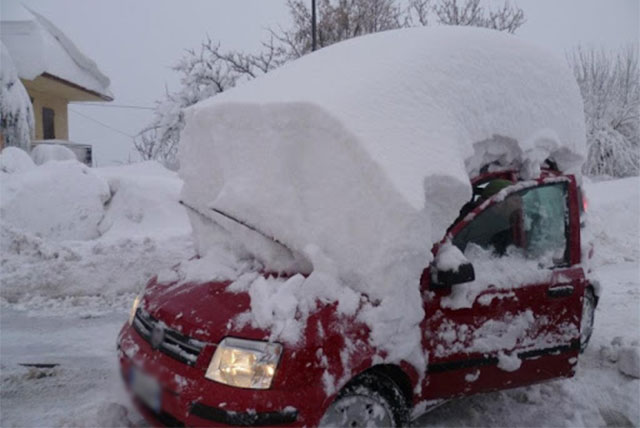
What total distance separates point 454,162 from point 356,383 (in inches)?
49.8

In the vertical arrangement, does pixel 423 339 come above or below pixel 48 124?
below

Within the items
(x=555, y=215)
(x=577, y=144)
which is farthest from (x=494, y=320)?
(x=577, y=144)

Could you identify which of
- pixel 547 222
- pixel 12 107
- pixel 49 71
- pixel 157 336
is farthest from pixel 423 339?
pixel 49 71

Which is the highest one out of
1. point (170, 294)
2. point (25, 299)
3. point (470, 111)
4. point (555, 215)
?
point (470, 111)

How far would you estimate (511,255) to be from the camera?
3350 millimetres

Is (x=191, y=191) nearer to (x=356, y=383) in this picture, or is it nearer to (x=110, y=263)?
(x=356, y=383)

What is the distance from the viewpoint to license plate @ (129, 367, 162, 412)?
8.80ft

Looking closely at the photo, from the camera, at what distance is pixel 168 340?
2.77 meters

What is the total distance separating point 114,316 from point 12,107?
13112mm

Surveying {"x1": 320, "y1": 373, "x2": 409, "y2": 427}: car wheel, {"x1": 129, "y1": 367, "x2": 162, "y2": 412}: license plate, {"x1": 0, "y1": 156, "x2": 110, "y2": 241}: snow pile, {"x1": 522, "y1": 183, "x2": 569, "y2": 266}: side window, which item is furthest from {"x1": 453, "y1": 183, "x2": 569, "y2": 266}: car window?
{"x1": 0, "y1": 156, "x2": 110, "y2": 241}: snow pile

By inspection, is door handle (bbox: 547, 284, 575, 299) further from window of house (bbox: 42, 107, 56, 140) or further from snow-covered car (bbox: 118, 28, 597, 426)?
window of house (bbox: 42, 107, 56, 140)

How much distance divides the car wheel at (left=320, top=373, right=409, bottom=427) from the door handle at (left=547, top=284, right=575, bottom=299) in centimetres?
119

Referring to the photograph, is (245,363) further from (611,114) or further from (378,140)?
(611,114)

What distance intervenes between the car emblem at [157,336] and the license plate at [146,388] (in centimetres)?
15
